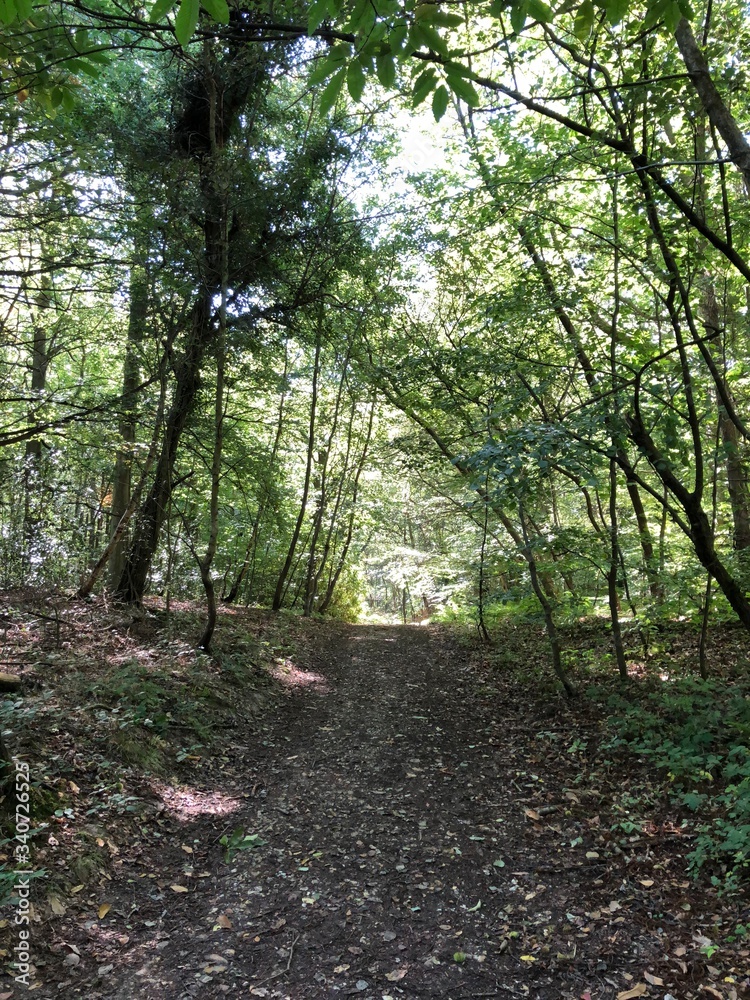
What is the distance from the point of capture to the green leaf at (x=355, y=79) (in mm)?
1808

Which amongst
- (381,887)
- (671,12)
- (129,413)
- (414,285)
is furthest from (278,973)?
(414,285)

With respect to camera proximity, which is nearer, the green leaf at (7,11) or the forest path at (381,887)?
the green leaf at (7,11)

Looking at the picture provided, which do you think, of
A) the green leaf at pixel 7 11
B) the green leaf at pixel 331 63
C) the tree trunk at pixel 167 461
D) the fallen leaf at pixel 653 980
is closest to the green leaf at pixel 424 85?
the green leaf at pixel 331 63

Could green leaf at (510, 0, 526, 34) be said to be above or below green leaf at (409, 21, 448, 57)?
above

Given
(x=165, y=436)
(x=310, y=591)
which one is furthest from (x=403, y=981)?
(x=310, y=591)

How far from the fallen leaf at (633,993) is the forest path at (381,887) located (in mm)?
40

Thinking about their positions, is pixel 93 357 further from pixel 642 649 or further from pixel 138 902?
pixel 642 649

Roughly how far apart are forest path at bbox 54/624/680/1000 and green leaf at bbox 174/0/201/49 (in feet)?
13.2

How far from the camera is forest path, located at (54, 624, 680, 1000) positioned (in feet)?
9.53

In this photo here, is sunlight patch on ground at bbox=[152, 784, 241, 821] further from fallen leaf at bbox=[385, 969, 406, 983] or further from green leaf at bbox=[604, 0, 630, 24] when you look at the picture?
green leaf at bbox=[604, 0, 630, 24]

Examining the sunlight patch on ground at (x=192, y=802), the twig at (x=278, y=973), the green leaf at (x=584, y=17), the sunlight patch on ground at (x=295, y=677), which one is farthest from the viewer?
the sunlight patch on ground at (x=295, y=677)

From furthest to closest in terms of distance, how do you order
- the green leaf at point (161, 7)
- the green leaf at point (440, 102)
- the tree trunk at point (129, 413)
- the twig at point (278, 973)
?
the tree trunk at point (129, 413) < the twig at point (278, 973) < the green leaf at point (440, 102) < the green leaf at point (161, 7)

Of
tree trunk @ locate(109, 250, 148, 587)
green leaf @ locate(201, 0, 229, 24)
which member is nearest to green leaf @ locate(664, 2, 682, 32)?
green leaf @ locate(201, 0, 229, 24)

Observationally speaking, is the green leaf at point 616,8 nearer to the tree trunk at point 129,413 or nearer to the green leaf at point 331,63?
the green leaf at point 331,63
